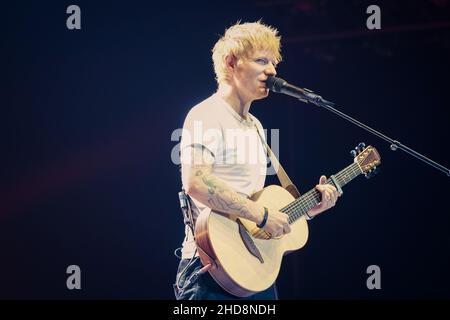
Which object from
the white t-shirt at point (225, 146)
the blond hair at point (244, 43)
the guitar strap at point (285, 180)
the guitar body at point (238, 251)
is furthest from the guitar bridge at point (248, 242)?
the blond hair at point (244, 43)

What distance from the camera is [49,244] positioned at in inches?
164

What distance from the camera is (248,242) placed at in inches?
102

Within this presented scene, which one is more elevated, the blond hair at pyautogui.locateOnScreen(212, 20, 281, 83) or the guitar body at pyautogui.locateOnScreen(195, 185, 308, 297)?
the blond hair at pyautogui.locateOnScreen(212, 20, 281, 83)

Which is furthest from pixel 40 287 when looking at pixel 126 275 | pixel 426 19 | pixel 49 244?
pixel 426 19

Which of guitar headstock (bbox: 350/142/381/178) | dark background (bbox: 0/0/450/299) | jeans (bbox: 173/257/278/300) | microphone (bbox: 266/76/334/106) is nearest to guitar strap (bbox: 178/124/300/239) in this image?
jeans (bbox: 173/257/278/300)

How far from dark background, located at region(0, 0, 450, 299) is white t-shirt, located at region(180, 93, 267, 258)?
1518 mm

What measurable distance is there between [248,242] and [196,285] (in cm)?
29

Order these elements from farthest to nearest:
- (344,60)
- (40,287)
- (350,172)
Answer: (344,60) → (40,287) → (350,172)

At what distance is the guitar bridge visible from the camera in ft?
8.45

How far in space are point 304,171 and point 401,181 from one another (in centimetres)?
69

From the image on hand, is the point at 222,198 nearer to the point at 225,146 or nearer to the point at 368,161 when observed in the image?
the point at 225,146

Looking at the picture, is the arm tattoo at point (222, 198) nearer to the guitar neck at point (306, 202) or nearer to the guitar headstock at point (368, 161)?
the guitar neck at point (306, 202)

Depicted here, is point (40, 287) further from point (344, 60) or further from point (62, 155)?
point (344, 60)

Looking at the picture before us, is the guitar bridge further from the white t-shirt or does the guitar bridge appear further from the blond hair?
the blond hair
